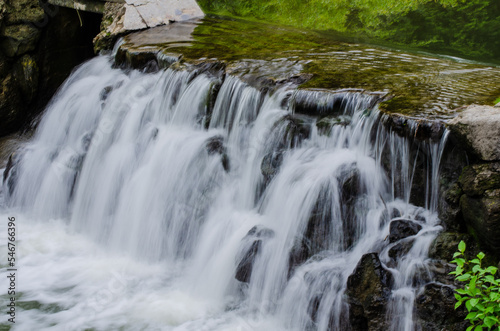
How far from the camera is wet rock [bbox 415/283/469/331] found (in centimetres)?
357

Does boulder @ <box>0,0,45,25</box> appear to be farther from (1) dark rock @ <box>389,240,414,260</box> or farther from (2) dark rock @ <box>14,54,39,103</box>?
(1) dark rock @ <box>389,240,414,260</box>

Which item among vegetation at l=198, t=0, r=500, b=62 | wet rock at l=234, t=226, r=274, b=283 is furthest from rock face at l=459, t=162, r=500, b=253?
vegetation at l=198, t=0, r=500, b=62

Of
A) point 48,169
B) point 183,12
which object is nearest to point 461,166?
point 48,169

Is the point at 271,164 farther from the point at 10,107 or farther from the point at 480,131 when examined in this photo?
Result: the point at 10,107

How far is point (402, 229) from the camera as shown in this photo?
4164mm

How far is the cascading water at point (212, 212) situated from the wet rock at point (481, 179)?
1.48 ft

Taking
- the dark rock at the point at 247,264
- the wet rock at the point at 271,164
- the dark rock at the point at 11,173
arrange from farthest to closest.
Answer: the dark rock at the point at 11,173 < the wet rock at the point at 271,164 < the dark rock at the point at 247,264

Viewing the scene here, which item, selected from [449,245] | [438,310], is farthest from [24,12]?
[438,310]

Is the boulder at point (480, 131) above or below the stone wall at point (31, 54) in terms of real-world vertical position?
below

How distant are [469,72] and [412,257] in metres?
3.39

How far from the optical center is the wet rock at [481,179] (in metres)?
3.65

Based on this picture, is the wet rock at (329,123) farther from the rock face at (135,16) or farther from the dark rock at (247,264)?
the rock face at (135,16)

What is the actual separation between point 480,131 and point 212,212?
9.62ft

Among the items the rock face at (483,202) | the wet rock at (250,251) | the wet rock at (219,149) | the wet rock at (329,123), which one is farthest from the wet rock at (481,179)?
the wet rock at (219,149)
